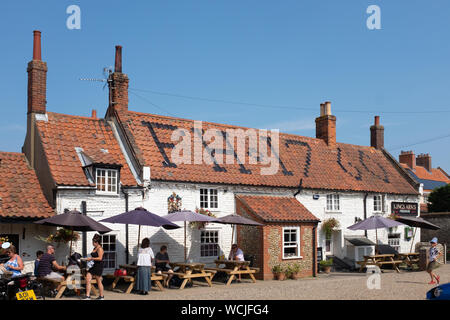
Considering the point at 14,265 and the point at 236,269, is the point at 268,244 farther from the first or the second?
the point at 14,265

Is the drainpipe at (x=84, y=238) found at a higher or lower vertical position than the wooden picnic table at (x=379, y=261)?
higher

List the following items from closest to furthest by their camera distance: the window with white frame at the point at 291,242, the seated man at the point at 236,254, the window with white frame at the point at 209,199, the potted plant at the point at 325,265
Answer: the seated man at the point at 236,254
the window with white frame at the point at 209,199
the window with white frame at the point at 291,242
the potted plant at the point at 325,265

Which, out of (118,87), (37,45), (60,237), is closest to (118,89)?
(118,87)

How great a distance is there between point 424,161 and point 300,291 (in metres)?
46.1

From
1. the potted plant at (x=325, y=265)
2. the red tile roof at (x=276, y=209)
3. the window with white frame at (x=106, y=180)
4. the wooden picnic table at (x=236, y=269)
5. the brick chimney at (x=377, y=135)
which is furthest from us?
the brick chimney at (x=377, y=135)

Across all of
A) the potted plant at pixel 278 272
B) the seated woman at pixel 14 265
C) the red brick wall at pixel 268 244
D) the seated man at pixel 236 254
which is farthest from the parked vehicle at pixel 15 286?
the potted plant at pixel 278 272

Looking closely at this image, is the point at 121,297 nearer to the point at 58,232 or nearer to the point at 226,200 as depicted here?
the point at 58,232

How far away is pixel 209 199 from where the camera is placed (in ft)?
72.0

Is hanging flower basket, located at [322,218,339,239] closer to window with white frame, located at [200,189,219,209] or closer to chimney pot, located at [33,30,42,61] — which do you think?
window with white frame, located at [200,189,219,209]

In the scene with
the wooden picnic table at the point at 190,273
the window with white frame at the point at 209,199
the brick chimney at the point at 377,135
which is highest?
the brick chimney at the point at 377,135

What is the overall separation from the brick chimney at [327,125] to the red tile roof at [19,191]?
17134 millimetres

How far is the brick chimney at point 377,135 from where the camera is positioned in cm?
3281

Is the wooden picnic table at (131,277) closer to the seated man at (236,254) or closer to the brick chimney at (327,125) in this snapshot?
the seated man at (236,254)
